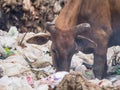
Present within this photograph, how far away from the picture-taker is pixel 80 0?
277 inches

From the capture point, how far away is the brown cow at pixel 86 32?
651 cm

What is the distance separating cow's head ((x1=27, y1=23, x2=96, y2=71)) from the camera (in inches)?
254

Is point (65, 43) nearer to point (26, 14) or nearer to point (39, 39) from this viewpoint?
point (39, 39)

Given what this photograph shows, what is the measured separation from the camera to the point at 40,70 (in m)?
6.30

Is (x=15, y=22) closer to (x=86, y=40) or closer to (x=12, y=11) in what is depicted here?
(x=12, y=11)

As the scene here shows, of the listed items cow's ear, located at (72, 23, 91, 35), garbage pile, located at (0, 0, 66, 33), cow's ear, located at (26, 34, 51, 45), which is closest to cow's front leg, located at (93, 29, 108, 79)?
cow's ear, located at (72, 23, 91, 35)

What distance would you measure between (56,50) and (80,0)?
0.94 metres

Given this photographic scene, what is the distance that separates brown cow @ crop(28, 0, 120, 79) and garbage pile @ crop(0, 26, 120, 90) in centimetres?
22

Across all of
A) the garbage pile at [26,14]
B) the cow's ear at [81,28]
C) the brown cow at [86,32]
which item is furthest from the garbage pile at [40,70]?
the garbage pile at [26,14]

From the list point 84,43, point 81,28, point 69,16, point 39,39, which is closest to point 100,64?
point 84,43

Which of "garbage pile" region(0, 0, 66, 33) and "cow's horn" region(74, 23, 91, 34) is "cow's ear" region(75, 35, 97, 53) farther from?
"garbage pile" region(0, 0, 66, 33)

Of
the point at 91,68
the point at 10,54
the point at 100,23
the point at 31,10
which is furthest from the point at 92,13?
the point at 31,10

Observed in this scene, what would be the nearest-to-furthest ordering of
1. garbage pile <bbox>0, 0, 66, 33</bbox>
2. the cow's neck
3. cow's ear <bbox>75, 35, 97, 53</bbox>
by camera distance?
cow's ear <bbox>75, 35, 97, 53</bbox> < the cow's neck < garbage pile <bbox>0, 0, 66, 33</bbox>

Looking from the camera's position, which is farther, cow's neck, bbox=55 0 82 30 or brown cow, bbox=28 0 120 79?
cow's neck, bbox=55 0 82 30
